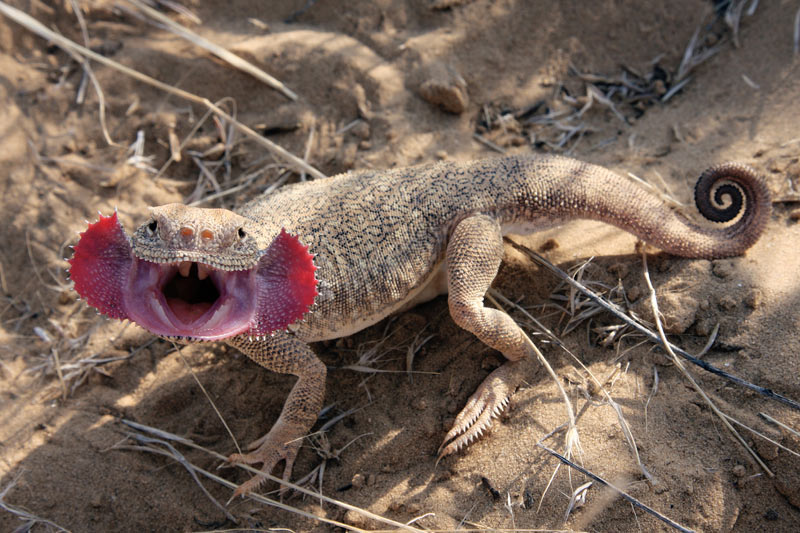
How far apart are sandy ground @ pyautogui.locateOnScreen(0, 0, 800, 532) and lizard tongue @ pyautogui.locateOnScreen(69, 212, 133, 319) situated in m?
1.42

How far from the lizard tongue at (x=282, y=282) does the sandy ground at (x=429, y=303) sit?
1203 millimetres

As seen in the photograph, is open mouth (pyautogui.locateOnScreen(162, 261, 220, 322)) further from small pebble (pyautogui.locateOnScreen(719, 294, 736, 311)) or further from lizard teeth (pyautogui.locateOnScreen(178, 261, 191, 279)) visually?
small pebble (pyautogui.locateOnScreen(719, 294, 736, 311))

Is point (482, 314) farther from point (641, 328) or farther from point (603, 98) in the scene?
point (603, 98)

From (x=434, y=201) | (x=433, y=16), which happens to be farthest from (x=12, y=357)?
(x=433, y=16)

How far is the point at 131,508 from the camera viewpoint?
3223 millimetres

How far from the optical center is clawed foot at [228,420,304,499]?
325cm

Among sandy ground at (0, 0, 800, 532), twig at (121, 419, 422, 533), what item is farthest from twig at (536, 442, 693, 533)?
twig at (121, 419, 422, 533)

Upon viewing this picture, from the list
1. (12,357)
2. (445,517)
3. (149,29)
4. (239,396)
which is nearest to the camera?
(445,517)

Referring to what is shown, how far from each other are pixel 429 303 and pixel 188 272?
1.81 m

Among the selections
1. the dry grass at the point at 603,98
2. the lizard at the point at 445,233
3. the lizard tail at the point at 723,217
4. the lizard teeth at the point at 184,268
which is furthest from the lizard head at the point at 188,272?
the dry grass at the point at 603,98

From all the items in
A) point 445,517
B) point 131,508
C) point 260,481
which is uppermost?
point 445,517

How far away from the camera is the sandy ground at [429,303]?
292 cm

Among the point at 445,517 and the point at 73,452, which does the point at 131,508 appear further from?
the point at 445,517

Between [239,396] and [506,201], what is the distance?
2046 mm
